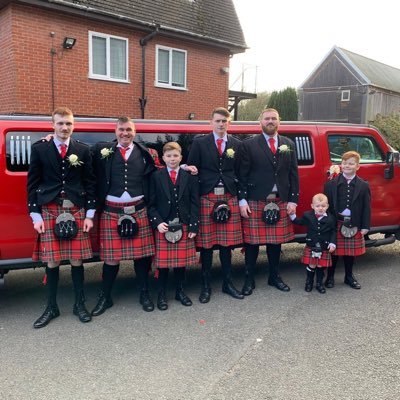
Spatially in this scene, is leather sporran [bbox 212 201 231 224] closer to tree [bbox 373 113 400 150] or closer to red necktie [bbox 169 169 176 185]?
red necktie [bbox 169 169 176 185]

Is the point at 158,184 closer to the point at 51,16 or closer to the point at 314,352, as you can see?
the point at 314,352

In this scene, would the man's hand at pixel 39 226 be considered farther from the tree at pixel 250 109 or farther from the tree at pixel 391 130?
the tree at pixel 250 109

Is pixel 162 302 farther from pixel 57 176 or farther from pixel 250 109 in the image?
pixel 250 109

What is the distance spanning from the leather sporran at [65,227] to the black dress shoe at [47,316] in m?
0.74

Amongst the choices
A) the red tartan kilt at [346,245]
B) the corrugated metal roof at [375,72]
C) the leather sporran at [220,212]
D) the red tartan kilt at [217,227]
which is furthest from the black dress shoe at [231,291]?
the corrugated metal roof at [375,72]

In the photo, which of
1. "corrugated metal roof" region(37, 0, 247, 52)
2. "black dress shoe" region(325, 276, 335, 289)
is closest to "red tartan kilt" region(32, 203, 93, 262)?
"black dress shoe" region(325, 276, 335, 289)

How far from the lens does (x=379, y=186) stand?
5.74m

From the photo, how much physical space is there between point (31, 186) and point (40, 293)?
1647mm

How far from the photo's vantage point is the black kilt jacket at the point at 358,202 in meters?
4.91

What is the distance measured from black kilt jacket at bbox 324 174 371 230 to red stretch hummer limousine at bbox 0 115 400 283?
43 centimetres

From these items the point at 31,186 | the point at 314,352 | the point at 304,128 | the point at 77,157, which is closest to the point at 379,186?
the point at 304,128

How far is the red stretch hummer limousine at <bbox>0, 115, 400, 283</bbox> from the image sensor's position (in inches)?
160

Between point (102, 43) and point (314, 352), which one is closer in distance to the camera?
point (314, 352)

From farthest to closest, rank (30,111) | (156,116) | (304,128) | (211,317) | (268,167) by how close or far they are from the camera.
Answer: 1. (156,116)
2. (30,111)
3. (304,128)
4. (268,167)
5. (211,317)
